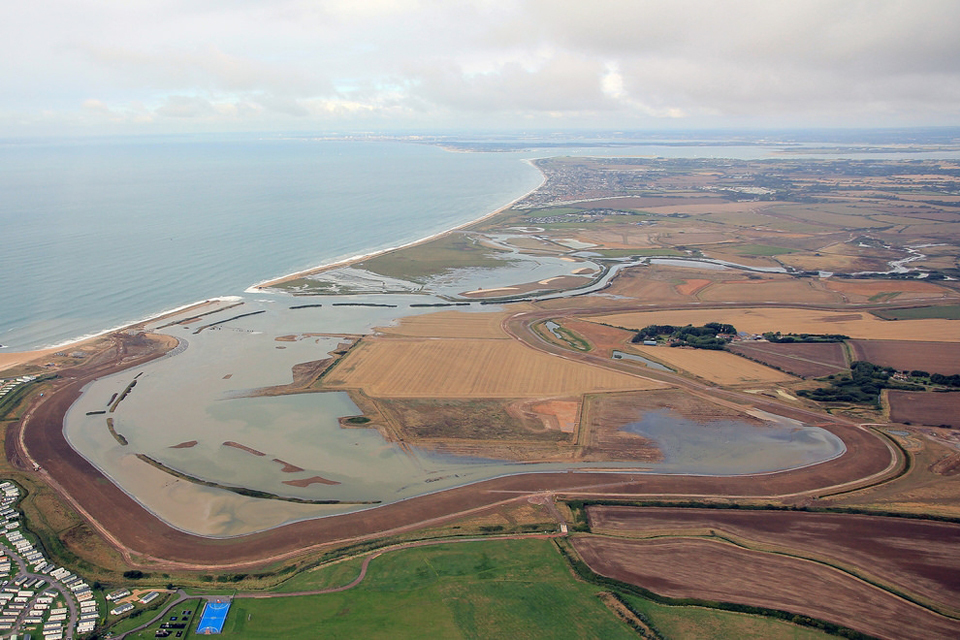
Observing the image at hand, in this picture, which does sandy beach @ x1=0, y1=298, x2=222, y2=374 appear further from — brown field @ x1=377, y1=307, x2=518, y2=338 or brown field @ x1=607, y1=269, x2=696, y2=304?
brown field @ x1=607, y1=269, x2=696, y2=304

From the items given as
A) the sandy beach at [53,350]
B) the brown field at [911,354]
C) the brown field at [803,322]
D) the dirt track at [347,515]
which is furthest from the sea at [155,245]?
the brown field at [911,354]

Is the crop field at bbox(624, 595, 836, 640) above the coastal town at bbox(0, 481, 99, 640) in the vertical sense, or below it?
below

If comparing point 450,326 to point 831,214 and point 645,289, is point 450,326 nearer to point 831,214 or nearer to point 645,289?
point 645,289

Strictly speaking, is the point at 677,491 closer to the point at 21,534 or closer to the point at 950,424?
the point at 950,424

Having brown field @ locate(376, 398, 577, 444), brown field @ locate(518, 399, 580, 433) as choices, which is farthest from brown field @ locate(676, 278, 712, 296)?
brown field @ locate(376, 398, 577, 444)

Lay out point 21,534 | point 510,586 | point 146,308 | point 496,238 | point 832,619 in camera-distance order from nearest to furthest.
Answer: point 832,619, point 510,586, point 21,534, point 146,308, point 496,238

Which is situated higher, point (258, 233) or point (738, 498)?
point (258, 233)

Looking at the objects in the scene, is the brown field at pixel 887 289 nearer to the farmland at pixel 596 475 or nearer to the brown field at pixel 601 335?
the farmland at pixel 596 475

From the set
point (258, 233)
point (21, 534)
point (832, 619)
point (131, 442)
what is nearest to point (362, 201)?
point (258, 233)
